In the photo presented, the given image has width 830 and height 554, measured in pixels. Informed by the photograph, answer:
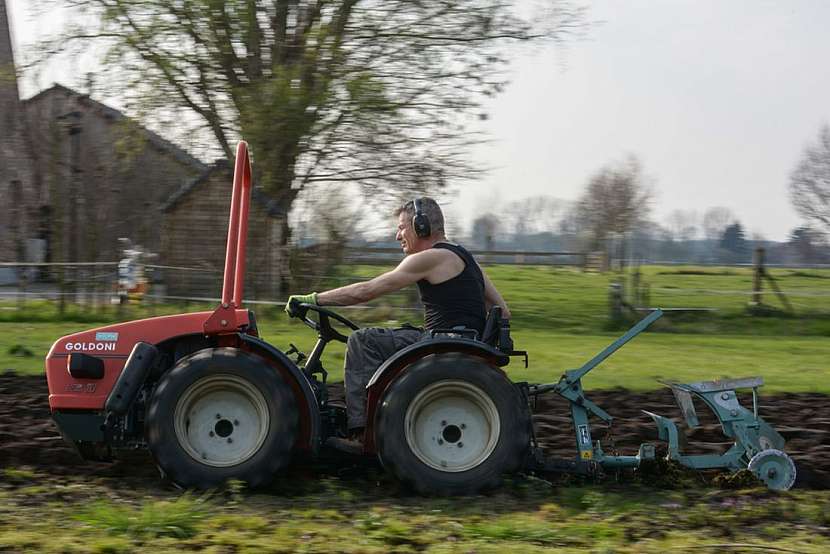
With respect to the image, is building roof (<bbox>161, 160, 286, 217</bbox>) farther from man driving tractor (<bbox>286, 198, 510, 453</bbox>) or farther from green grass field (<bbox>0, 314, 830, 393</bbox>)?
man driving tractor (<bbox>286, 198, 510, 453</bbox>)

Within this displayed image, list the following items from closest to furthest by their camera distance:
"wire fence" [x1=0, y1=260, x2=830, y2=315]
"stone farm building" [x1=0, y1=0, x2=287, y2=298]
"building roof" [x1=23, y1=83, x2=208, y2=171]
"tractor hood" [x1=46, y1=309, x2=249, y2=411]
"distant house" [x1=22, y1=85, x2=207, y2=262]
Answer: "tractor hood" [x1=46, y1=309, x2=249, y2=411] < "wire fence" [x1=0, y1=260, x2=830, y2=315] < "building roof" [x1=23, y1=83, x2=208, y2=171] < "stone farm building" [x1=0, y1=0, x2=287, y2=298] < "distant house" [x1=22, y1=85, x2=207, y2=262]

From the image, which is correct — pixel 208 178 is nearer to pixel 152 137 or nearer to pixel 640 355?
pixel 152 137

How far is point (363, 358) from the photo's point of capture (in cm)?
543

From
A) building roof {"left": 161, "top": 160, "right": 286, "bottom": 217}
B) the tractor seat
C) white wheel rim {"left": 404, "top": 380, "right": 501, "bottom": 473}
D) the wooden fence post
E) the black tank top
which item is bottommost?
white wheel rim {"left": 404, "top": 380, "right": 501, "bottom": 473}

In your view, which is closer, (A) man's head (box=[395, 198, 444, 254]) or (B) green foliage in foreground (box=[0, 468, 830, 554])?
(B) green foliage in foreground (box=[0, 468, 830, 554])

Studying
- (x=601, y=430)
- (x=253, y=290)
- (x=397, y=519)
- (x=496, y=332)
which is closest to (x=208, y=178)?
(x=253, y=290)

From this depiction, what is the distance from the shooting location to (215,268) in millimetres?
18641

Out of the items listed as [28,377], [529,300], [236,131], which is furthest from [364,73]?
[28,377]

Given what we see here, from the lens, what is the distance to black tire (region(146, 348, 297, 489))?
5.20 metres

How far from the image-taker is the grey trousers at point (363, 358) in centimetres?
541

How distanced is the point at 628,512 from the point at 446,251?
5.25 ft

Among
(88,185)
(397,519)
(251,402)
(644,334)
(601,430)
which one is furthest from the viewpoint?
(88,185)

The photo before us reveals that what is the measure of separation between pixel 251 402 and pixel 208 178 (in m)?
14.1

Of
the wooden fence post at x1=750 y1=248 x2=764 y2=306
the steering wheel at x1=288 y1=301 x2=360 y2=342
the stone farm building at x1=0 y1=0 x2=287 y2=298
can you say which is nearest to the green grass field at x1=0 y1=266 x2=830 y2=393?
the wooden fence post at x1=750 y1=248 x2=764 y2=306
